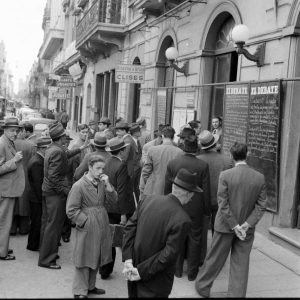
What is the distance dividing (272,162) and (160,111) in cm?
587

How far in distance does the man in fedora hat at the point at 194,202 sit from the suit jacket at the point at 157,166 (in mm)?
747

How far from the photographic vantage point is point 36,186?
22.0 ft

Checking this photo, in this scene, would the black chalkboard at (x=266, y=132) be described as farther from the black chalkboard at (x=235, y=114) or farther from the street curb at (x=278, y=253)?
the street curb at (x=278, y=253)

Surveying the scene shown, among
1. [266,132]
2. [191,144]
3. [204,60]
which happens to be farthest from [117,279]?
[204,60]

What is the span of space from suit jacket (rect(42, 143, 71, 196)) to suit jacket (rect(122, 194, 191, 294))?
8.30 ft

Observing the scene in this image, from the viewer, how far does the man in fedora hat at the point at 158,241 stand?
348cm

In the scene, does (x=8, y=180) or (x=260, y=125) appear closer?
(x=8, y=180)

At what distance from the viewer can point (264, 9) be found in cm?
833

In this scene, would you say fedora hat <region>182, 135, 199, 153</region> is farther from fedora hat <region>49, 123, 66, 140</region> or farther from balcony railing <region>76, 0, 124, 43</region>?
balcony railing <region>76, 0, 124, 43</region>

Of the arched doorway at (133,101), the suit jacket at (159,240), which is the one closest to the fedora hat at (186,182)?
the suit jacket at (159,240)

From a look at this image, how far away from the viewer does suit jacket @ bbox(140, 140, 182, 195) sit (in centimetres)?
667

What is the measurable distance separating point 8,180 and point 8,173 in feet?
0.34

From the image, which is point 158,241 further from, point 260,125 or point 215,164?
point 260,125

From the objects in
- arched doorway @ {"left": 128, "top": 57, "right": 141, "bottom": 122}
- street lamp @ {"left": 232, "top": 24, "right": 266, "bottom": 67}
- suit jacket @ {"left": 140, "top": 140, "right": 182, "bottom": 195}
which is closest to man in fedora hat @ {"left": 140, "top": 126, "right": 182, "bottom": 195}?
suit jacket @ {"left": 140, "top": 140, "right": 182, "bottom": 195}
